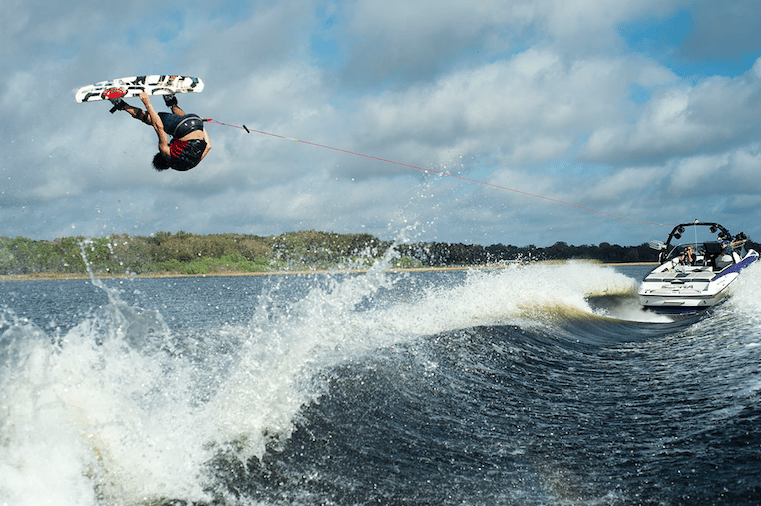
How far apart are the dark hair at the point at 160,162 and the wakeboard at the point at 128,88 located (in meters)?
0.82

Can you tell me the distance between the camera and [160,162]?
652 centimetres

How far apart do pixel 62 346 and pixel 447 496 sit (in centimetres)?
467

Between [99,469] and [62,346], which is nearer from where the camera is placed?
[99,469]

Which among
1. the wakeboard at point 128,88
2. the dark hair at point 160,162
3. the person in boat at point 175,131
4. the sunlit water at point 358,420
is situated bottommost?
the sunlit water at point 358,420

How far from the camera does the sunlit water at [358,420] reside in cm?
416

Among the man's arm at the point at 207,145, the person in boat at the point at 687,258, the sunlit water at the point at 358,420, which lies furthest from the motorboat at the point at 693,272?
the man's arm at the point at 207,145

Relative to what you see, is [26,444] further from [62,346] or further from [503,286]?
[503,286]

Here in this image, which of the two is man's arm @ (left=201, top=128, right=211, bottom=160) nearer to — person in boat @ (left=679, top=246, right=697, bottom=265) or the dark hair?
the dark hair

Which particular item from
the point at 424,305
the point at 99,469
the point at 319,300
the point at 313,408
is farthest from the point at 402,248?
the point at 99,469

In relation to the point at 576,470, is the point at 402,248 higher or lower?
higher

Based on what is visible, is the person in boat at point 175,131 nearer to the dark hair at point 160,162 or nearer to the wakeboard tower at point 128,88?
the dark hair at point 160,162

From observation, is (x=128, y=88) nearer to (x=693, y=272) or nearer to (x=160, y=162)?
(x=160, y=162)

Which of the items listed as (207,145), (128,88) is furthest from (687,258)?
(128,88)

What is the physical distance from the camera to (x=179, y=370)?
7.09 m
